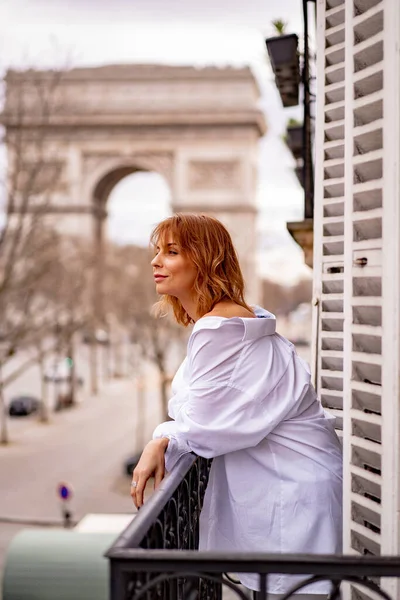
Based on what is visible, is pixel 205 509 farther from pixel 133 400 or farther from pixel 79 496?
pixel 133 400

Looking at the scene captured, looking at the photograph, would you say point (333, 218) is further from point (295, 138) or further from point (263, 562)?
point (295, 138)

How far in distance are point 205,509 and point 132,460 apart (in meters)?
19.4

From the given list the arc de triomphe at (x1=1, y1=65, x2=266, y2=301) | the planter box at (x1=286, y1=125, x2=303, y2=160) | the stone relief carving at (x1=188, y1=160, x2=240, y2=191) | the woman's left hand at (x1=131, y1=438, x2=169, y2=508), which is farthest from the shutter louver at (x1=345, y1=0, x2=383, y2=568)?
the stone relief carving at (x1=188, y1=160, x2=240, y2=191)

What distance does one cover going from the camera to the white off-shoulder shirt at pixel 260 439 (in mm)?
2633

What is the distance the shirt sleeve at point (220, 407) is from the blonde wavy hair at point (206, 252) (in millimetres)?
262

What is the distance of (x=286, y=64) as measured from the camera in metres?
7.54

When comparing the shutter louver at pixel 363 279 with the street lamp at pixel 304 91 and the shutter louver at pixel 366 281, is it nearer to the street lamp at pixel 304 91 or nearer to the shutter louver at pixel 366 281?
the shutter louver at pixel 366 281

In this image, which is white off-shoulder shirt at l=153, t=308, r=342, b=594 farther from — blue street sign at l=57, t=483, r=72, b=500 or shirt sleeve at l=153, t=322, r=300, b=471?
blue street sign at l=57, t=483, r=72, b=500

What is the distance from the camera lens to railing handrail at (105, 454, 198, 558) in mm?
2014

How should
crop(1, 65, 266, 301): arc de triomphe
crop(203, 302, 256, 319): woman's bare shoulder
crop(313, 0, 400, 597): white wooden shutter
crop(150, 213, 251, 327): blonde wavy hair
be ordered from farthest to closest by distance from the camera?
crop(1, 65, 266, 301): arc de triomphe
crop(150, 213, 251, 327): blonde wavy hair
crop(203, 302, 256, 319): woman's bare shoulder
crop(313, 0, 400, 597): white wooden shutter

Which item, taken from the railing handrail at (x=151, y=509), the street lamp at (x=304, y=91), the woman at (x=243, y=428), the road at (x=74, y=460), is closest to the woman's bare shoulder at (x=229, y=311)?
the woman at (x=243, y=428)

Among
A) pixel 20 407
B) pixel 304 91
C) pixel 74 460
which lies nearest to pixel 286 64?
pixel 304 91

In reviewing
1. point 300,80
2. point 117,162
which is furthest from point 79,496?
point 117,162

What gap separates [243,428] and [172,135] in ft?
148
